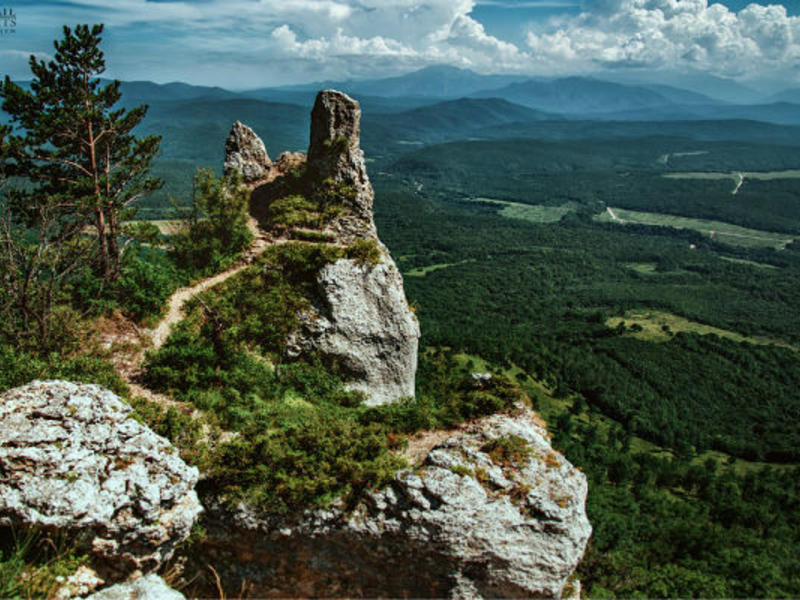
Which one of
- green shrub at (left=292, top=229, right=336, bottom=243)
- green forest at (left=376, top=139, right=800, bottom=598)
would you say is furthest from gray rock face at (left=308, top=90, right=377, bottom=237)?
green forest at (left=376, top=139, right=800, bottom=598)

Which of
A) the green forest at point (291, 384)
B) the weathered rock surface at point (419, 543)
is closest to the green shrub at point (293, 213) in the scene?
the green forest at point (291, 384)

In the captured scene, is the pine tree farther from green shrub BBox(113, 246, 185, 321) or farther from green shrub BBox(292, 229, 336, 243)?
green shrub BBox(292, 229, 336, 243)

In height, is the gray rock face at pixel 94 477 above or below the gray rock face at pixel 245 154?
below

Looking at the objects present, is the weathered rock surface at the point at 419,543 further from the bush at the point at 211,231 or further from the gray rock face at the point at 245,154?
the gray rock face at the point at 245,154

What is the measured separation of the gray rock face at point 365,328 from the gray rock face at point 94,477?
352 inches

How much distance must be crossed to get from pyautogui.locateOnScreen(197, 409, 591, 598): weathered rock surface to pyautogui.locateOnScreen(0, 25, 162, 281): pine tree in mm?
11787

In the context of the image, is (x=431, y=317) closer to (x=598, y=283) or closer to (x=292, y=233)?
(x=598, y=283)

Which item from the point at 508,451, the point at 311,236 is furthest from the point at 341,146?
the point at 508,451

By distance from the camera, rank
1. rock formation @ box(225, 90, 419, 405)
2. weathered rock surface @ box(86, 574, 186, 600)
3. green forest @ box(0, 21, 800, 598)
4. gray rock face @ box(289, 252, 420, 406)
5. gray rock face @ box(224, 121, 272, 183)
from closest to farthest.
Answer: weathered rock surface @ box(86, 574, 186, 600)
green forest @ box(0, 21, 800, 598)
gray rock face @ box(289, 252, 420, 406)
rock formation @ box(225, 90, 419, 405)
gray rock face @ box(224, 121, 272, 183)

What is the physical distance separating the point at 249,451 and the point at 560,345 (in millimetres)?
99741

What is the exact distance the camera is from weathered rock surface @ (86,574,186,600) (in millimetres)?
8712

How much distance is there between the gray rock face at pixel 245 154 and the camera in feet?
89.5

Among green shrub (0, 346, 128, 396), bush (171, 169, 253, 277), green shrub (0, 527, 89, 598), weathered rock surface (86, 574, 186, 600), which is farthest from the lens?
bush (171, 169, 253, 277)

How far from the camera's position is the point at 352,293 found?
20438mm
